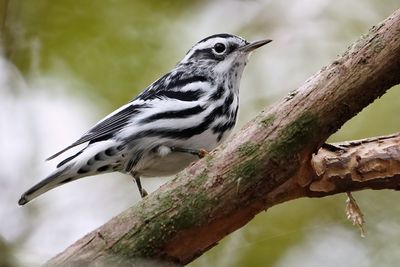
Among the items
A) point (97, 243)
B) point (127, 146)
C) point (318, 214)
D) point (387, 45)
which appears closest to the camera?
point (387, 45)

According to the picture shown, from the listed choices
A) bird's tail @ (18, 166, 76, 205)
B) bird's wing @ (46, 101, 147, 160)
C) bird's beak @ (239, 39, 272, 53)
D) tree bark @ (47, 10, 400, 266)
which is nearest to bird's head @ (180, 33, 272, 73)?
bird's beak @ (239, 39, 272, 53)

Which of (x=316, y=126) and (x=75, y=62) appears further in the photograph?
(x=75, y=62)

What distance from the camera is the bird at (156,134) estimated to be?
340 centimetres

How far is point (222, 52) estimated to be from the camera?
4.00m

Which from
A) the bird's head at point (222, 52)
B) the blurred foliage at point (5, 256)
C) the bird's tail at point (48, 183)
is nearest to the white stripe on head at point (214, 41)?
the bird's head at point (222, 52)

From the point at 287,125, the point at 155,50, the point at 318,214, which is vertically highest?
the point at 155,50

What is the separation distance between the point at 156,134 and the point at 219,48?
0.83m

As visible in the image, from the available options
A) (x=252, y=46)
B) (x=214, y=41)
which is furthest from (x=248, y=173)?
(x=214, y=41)

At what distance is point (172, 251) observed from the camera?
2.58 metres

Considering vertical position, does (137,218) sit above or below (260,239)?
above

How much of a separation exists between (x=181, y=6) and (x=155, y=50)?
0.31 meters

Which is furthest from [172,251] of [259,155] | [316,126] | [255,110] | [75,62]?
[255,110]

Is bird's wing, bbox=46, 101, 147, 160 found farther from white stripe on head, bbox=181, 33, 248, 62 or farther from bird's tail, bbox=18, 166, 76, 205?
white stripe on head, bbox=181, 33, 248, 62

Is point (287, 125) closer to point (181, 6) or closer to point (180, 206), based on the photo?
point (180, 206)
